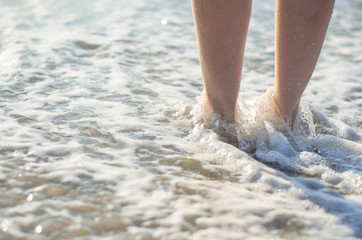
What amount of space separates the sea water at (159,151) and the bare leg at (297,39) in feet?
0.61

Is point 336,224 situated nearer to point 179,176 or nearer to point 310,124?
point 179,176

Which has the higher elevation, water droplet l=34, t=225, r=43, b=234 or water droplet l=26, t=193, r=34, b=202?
water droplet l=26, t=193, r=34, b=202

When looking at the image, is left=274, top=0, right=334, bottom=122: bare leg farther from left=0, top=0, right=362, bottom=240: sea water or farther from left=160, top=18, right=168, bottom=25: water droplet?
left=160, top=18, right=168, bottom=25: water droplet

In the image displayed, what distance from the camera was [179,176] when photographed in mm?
1669

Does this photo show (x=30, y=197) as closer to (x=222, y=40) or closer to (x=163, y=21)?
(x=222, y=40)

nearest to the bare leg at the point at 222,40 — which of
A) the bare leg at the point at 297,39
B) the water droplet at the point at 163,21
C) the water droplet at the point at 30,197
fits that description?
the bare leg at the point at 297,39

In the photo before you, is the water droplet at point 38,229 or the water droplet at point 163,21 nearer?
the water droplet at point 38,229

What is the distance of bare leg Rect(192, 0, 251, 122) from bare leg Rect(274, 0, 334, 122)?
15 centimetres

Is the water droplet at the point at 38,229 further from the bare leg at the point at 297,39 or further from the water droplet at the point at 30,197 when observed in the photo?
the bare leg at the point at 297,39

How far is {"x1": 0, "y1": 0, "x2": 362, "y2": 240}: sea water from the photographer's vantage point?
1391 millimetres

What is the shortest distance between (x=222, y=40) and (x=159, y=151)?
19.4 inches

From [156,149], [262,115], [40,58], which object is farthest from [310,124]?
[40,58]

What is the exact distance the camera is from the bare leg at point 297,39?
1.82 meters

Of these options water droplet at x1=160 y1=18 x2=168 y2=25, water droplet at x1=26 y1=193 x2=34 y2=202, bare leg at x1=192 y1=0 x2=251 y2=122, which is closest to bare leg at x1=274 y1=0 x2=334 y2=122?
bare leg at x1=192 y1=0 x2=251 y2=122
